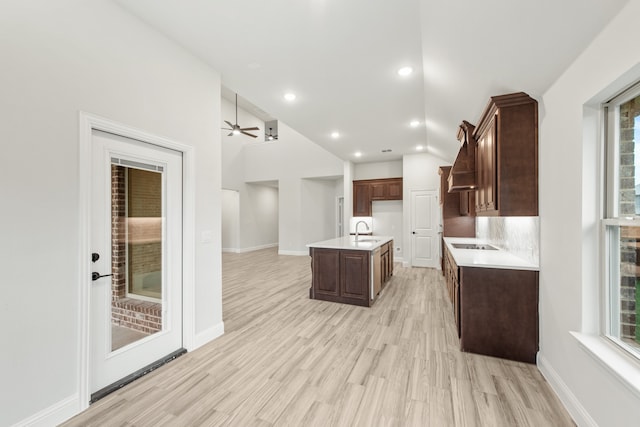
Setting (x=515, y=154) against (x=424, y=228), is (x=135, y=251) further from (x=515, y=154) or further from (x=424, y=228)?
(x=424, y=228)

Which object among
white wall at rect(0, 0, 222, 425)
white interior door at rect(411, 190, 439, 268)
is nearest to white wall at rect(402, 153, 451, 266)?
white interior door at rect(411, 190, 439, 268)

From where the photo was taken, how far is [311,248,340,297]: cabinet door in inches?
161

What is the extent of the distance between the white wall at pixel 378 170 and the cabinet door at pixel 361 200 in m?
0.36

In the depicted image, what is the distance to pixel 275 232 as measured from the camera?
11117 millimetres

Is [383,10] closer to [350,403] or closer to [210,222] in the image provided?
[210,222]

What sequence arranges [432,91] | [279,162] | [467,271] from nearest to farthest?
[467,271]
[432,91]
[279,162]

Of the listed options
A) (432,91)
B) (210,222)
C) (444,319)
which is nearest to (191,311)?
(210,222)

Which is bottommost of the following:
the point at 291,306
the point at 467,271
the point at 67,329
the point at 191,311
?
the point at 291,306

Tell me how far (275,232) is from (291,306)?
7370 mm

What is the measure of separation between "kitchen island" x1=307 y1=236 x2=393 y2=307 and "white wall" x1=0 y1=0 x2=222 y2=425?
2.87 m

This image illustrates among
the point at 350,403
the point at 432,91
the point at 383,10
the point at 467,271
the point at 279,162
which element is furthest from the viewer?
the point at 279,162

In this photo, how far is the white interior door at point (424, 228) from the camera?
21.8 feet

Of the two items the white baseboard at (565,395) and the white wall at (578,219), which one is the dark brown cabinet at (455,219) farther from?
the white baseboard at (565,395)

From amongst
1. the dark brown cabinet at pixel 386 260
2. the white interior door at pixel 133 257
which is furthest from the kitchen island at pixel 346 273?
the white interior door at pixel 133 257
